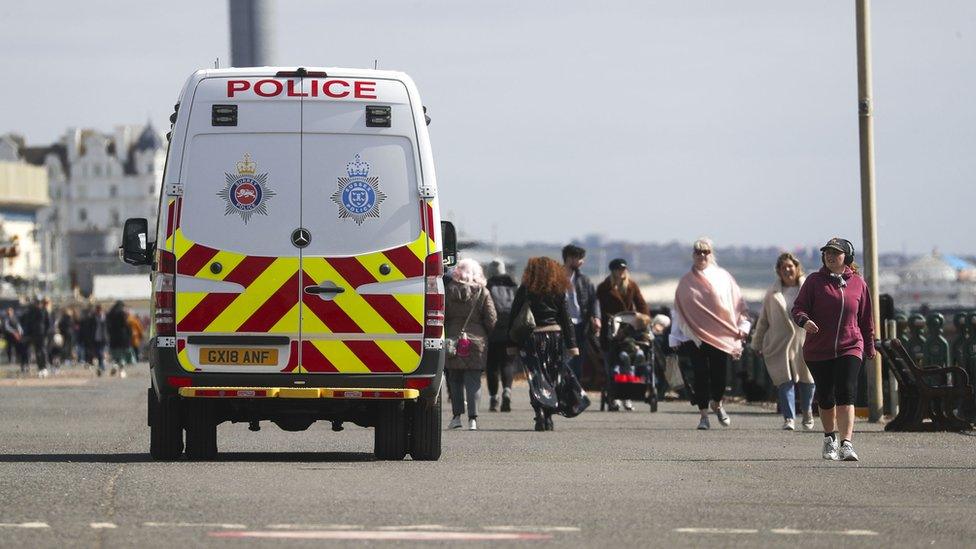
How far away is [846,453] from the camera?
46.3ft

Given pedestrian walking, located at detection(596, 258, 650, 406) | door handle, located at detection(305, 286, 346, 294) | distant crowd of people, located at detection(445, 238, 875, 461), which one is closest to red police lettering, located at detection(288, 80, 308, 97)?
door handle, located at detection(305, 286, 346, 294)

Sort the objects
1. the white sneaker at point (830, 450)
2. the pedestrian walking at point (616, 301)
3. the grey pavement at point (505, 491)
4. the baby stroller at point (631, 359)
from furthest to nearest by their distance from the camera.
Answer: the pedestrian walking at point (616, 301) < the baby stroller at point (631, 359) < the white sneaker at point (830, 450) < the grey pavement at point (505, 491)

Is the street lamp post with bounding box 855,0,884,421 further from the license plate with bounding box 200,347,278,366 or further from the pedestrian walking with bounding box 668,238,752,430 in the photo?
the license plate with bounding box 200,347,278,366

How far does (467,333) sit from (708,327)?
7.20 feet

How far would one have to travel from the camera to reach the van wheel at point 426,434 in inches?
538

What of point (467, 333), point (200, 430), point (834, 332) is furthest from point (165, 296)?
point (467, 333)

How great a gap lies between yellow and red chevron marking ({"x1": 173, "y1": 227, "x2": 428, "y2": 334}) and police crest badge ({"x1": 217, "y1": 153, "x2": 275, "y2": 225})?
28 cm

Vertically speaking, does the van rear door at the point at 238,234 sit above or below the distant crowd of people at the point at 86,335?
above

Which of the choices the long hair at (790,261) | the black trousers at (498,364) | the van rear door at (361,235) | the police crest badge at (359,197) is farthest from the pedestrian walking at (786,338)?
the police crest badge at (359,197)

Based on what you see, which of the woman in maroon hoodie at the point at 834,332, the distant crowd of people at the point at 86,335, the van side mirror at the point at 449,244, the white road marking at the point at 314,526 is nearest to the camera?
the white road marking at the point at 314,526

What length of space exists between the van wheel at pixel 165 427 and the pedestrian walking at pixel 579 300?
8.28m

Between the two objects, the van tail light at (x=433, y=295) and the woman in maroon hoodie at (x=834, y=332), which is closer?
the van tail light at (x=433, y=295)

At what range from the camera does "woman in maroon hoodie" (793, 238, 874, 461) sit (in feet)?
47.0

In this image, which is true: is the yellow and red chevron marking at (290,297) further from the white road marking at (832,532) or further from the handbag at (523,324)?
the handbag at (523,324)
